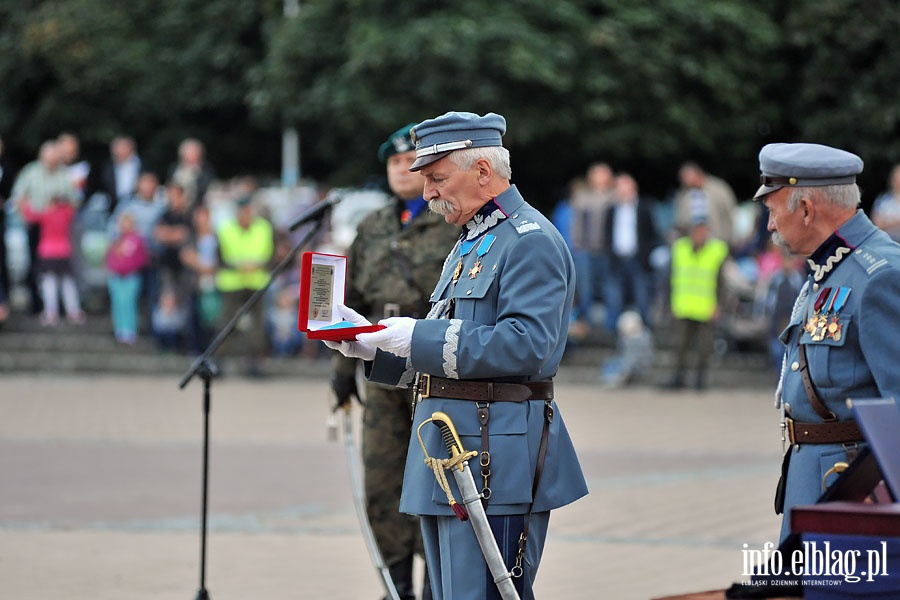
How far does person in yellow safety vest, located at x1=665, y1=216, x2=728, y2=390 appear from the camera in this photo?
16828 mm

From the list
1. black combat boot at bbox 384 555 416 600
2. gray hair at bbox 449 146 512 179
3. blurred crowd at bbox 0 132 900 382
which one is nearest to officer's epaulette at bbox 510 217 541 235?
gray hair at bbox 449 146 512 179

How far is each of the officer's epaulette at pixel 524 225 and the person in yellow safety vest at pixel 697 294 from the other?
12.5 m

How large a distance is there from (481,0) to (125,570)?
16.5 metres

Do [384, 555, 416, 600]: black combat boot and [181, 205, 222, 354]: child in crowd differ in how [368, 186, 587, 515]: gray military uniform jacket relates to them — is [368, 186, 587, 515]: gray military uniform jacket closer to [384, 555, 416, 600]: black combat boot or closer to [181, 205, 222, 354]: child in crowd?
[384, 555, 416, 600]: black combat boot

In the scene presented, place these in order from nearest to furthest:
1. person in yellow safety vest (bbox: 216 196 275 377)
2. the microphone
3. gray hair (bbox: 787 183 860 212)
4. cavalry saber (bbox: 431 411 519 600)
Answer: cavalry saber (bbox: 431 411 519 600) < gray hair (bbox: 787 183 860 212) < the microphone < person in yellow safety vest (bbox: 216 196 275 377)

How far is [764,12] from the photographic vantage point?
953 inches

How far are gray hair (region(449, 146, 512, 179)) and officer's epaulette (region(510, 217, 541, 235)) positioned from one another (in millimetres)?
141

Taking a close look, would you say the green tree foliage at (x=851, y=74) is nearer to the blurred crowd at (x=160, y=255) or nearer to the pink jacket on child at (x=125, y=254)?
the blurred crowd at (x=160, y=255)

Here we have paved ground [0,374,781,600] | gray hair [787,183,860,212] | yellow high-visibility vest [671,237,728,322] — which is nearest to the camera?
gray hair [787,183,860,212]

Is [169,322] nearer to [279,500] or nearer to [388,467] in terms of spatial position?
[279,500]

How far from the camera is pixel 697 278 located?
55.2 ft

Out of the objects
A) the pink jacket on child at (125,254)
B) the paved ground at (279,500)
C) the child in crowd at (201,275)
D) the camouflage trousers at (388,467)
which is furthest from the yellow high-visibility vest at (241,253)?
the camouflage trousers at (388,467)

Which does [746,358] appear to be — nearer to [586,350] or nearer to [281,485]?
[586,350]

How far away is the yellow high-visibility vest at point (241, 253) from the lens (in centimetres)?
1806
